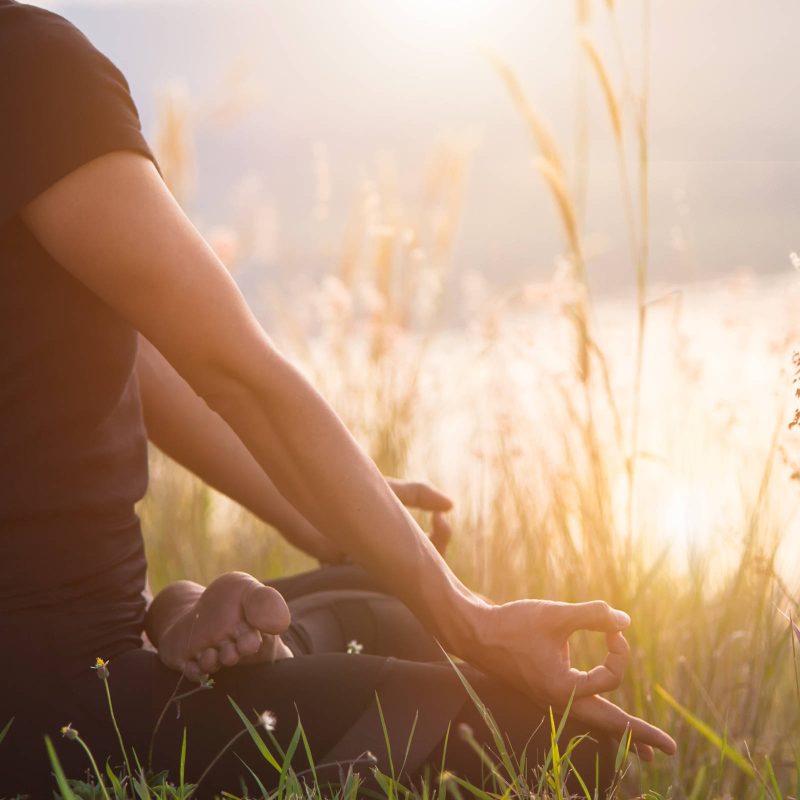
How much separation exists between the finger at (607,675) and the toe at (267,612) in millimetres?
341

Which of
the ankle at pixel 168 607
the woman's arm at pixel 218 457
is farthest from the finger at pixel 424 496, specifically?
the ankle at pixel 168 607

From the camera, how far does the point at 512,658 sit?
1322 millimetres

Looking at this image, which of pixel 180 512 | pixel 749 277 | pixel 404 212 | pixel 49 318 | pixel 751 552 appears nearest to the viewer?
pixel 49 318

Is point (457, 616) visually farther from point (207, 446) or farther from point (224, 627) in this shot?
point (207, 446)

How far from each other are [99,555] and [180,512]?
1.78 meters

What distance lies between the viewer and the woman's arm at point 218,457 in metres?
1.83

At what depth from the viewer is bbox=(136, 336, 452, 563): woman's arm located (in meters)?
1.83

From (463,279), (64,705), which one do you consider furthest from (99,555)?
(463,279)

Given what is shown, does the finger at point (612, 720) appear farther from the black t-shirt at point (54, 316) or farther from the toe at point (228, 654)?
the black t-shirt at point (54, 316)

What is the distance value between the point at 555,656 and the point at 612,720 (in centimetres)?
11

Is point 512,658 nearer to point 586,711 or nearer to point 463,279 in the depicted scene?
point 586,711

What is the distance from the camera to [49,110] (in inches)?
48.3

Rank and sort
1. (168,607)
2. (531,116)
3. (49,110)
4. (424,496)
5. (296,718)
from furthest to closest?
(531,116), (424,496), (168,607), (296,718), (49,110)

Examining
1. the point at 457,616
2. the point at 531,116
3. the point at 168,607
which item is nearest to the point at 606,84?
the point at 531,116
